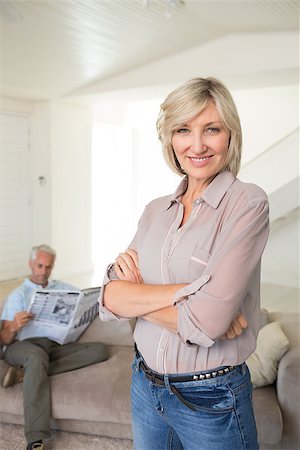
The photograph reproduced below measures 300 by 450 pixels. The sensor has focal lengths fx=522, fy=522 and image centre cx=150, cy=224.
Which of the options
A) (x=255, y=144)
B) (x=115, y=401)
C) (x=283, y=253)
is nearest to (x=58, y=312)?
(x=115, y=401)

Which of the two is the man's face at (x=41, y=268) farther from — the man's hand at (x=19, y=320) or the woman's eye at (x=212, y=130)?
the woman's eye at (x=212, y=130)

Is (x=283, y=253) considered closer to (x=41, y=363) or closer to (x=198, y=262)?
(x=41, y=363)

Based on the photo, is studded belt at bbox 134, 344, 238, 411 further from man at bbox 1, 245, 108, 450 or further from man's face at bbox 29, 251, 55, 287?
man's face at bbox 29, 251, 55, 287

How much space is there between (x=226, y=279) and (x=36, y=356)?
1.85 metres

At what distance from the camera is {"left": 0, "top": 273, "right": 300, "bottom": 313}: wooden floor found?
5.97m

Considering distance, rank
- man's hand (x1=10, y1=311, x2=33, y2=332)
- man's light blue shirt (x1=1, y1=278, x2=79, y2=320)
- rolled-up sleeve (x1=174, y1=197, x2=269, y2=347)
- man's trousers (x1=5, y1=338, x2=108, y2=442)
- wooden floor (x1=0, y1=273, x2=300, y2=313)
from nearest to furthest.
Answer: rolled-up sleeve (x1=174, y1=197, x2=269, y2=347) → man's trousers (x1=5, y1=338, x2=108, y2=442) → man's hand (x1=10, y1=311, x2=33, y2=332) → man's light blue shirt (x1=1, y1=278, x2=79, y2=320) → wooden floor (x1=0, y1=273, x2=300, y2=313)

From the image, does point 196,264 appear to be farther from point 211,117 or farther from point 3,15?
point 3,15

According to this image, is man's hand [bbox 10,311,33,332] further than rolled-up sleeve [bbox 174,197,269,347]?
Yes

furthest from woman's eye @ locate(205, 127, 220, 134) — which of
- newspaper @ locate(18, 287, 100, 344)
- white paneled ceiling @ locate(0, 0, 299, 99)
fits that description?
white paneled ceiling @ locate(0, 0, 299, 99)

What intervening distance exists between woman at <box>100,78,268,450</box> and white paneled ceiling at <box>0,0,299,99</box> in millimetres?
3477

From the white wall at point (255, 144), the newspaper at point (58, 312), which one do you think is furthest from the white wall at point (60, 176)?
the newspaper at point (58, 312)

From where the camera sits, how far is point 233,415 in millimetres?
1134

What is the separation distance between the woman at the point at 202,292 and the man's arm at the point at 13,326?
1.68 meters

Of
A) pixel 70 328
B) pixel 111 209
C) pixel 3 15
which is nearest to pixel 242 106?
pixel 111 209
